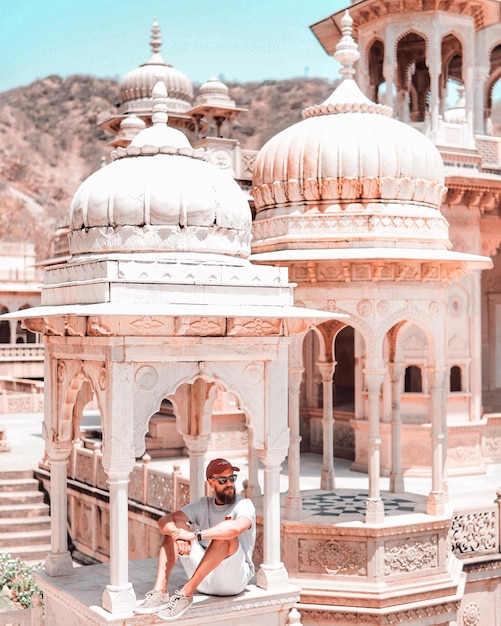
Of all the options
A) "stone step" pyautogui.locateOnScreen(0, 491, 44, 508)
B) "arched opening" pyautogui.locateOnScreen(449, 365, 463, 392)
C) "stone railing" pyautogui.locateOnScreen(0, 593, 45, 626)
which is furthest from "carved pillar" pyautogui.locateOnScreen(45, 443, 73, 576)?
"arched opening" pyautogui.locateOnScreen(449, 365, 463, 392)

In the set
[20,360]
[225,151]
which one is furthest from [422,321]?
[20,360]

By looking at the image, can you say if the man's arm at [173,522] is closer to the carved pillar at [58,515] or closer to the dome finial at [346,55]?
the carved pillar at [58,515]

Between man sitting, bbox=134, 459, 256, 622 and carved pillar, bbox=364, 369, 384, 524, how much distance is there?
2877 millimetres

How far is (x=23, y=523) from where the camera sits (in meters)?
13.7

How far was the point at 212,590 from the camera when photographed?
6.56 m

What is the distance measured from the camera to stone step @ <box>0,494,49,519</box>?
1395 cm

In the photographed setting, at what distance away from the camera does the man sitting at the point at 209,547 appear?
6.32 m

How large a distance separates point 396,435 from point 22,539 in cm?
544

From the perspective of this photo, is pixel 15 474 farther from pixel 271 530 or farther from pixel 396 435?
pixel 271 530

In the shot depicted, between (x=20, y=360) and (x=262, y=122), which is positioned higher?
(x=262, y=122)

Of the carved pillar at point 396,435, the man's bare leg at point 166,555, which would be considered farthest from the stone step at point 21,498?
the man's bare leg at point 166,555

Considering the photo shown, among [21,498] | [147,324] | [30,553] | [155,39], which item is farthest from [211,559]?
[155,39]

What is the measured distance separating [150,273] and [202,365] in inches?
28.8

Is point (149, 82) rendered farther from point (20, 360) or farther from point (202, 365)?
point (202, 365)
